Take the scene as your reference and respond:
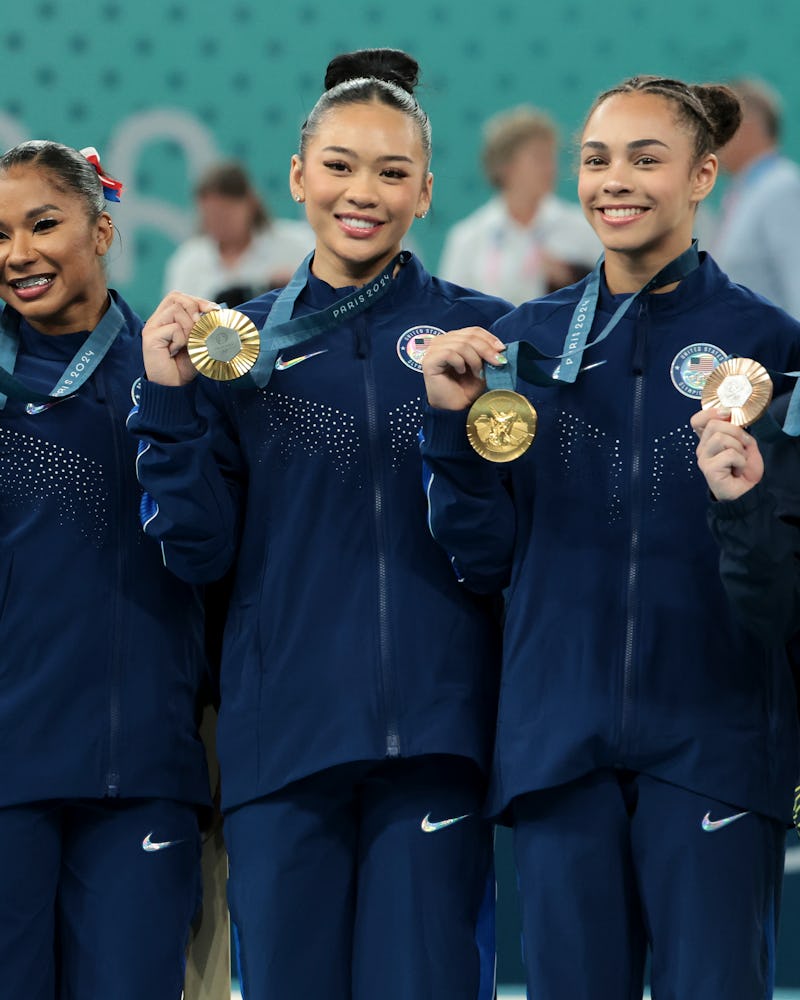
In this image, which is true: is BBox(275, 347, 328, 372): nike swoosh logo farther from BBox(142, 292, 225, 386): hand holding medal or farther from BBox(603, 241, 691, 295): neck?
BBox(603, 241, 691, 295): neck

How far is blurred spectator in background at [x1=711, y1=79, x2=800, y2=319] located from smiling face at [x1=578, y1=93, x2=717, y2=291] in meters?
3.49

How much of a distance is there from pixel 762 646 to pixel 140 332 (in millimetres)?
1199

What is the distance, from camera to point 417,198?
277 cm

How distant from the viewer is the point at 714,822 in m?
2.39

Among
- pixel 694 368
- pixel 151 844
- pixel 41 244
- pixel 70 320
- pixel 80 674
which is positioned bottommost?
pixel 151 844

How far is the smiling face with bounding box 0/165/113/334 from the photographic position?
9.04 feet

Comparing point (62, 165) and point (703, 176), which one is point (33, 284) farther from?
point (703, 176)

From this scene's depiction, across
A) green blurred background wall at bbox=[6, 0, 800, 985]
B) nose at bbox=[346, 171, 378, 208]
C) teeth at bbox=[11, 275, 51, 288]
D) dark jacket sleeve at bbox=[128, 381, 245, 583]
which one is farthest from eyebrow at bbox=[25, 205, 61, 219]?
green blurred background wall at bbox=[6, 0, 800, 985]

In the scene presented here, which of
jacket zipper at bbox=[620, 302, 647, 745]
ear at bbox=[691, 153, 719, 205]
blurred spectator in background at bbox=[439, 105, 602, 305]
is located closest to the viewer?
jacket zipper at bbox=[620, 302, 647, 745]

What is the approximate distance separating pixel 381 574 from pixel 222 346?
43 centimetres

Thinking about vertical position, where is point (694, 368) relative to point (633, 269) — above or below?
below

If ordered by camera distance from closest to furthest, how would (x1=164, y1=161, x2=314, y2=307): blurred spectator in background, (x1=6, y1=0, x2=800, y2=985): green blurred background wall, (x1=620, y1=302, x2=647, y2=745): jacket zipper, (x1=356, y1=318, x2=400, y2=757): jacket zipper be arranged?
(x1=620, y1=302, x2=647, y2=745): jacket zipper → (x1=356, y1=318, x2=400, y2=757): jacket zipper → (x1=164, y1=161, x2=314, y2=307): blurred spectator in background → (x1=6, y1=0, x2=800, y2=985): green blurred background wall

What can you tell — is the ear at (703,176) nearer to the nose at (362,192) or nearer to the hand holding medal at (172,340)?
the nose at (362,192)

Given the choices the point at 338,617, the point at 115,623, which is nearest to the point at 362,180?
the point at 338,617
